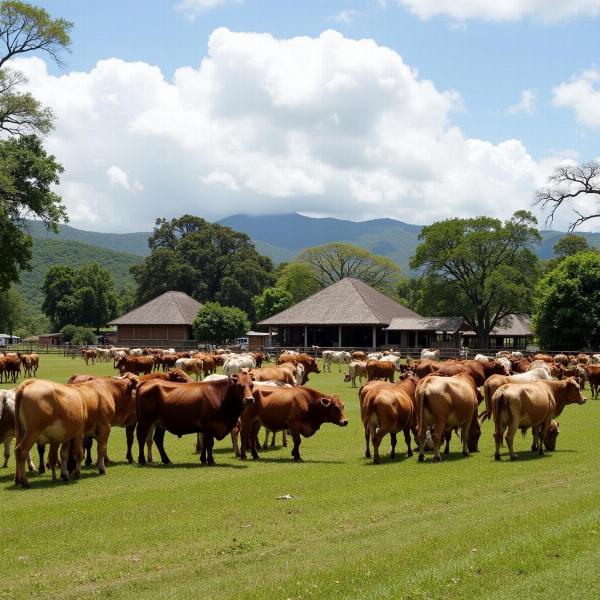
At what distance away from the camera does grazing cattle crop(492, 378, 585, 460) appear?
15.9 m

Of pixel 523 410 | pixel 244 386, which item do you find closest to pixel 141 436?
pixel 244 386

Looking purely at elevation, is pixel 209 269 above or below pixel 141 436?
above

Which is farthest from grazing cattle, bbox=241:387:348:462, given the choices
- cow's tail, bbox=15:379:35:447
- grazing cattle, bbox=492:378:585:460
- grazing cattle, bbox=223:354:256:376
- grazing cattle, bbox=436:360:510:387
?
grazing cattle, bbox=223:354:256:376

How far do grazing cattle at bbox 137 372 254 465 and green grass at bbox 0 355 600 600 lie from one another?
714 millimetres

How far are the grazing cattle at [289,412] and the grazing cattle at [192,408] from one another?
2.29ft

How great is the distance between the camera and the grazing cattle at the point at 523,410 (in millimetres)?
15859

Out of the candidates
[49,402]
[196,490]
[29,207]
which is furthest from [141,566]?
[29,207]

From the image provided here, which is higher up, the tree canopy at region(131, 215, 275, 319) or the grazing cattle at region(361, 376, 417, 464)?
the tree canopy at region(131, 215, 275, 319)

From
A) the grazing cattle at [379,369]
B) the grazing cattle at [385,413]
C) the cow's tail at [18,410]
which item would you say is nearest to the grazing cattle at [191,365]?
the grazing cattle at [379,369]

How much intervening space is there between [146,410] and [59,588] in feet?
26.5

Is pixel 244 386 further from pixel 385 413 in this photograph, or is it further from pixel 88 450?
pixel 88 450

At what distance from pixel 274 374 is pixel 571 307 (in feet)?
134

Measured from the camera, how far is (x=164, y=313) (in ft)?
303

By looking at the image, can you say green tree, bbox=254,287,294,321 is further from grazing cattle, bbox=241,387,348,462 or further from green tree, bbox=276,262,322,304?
grazing cattle, bbox=241,387,348,462
